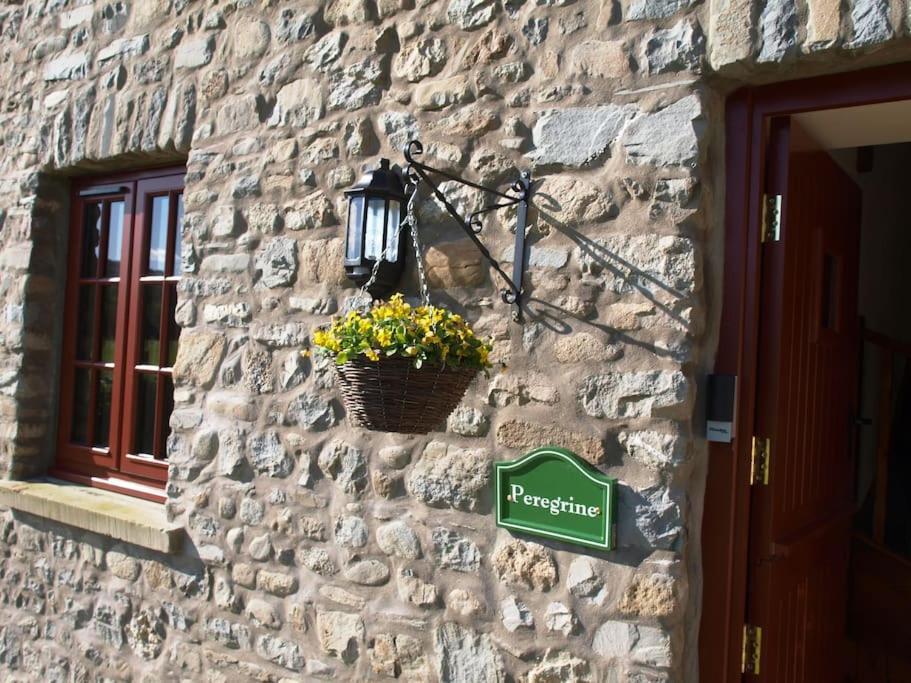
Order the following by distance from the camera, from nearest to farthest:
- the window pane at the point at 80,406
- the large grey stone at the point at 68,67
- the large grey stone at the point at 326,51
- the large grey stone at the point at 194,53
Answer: the large grey stone at the point at 326,51 → the large grey stone at the point at 194,53 → the large grey stone at the point at 68,67 → the window pane at the point at 80,406

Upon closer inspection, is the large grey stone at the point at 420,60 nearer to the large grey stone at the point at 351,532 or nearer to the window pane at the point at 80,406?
the large grey stone at the point at 351,532

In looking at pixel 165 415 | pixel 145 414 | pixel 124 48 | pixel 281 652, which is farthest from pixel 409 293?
pixel 124 48

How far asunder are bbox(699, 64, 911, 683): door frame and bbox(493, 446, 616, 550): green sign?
31cm

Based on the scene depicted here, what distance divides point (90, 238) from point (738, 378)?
12.0 ft

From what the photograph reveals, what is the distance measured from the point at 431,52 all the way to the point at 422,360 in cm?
127

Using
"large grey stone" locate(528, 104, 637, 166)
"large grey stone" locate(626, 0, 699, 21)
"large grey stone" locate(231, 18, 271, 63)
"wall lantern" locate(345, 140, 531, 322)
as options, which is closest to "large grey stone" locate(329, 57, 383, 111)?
"wall lantern" locate(345, 140, 531, 322)

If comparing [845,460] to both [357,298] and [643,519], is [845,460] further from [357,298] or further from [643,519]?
[357,298]

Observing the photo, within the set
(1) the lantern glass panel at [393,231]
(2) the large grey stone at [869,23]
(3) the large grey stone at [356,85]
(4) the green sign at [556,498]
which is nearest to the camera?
(2) the large grey stone at [869,23]

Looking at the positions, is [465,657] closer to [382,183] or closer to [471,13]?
[382,183]

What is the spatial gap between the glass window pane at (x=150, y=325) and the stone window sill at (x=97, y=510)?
0.70 meters

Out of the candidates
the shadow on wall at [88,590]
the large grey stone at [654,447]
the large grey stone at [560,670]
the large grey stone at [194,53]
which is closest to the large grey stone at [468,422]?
the large grey stone at [654,447]

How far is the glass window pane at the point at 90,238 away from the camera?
15.3 ft

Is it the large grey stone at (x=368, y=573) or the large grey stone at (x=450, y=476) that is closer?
the large grey stone at (x=450, y=476)

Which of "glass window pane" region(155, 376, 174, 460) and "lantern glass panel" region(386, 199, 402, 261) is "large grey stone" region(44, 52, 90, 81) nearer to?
"glass window pane" region(155, 376, 174, 460)
